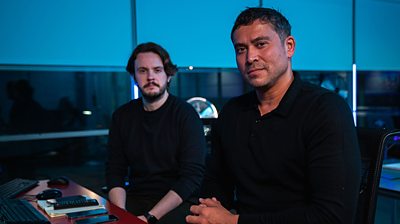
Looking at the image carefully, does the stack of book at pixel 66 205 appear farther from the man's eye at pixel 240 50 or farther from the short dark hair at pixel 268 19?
the short dark hair at pixel 268 19

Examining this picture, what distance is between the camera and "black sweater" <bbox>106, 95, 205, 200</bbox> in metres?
2.28

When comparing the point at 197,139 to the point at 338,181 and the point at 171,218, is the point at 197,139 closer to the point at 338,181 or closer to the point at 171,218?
the point at 171,218

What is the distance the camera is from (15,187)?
2062mm

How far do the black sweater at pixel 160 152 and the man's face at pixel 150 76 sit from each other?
11 centimetres

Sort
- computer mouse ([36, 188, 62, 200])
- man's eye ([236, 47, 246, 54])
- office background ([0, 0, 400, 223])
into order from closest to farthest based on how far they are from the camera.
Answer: man's eye ([236, 47, 246, 54]) → computer mouse ([36, 188, 62, 200]) → office background ([0, 0, 400, 223])

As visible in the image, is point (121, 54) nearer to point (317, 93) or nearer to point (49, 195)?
point (49, 195)

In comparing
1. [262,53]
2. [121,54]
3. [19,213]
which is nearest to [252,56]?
[262,53]

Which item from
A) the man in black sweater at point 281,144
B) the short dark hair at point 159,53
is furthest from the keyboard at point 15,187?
the man in black sweater at point 281,144

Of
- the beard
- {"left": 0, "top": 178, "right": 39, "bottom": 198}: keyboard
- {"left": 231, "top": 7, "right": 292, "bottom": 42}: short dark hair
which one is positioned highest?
{"left": 231, "top": 7, "right": 292, "bottom": 42}: short dark hair

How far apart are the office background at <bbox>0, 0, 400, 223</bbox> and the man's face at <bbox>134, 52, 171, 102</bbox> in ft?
4.49

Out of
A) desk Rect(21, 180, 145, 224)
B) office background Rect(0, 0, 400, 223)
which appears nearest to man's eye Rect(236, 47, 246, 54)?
desk Rect(21, 180, 145, 224)

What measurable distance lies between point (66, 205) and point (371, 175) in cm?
124

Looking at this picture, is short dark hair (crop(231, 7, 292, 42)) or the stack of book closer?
short dark hair (crop(231, 7, 292, 42))

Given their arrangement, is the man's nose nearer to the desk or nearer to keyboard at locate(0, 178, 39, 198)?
the desk
